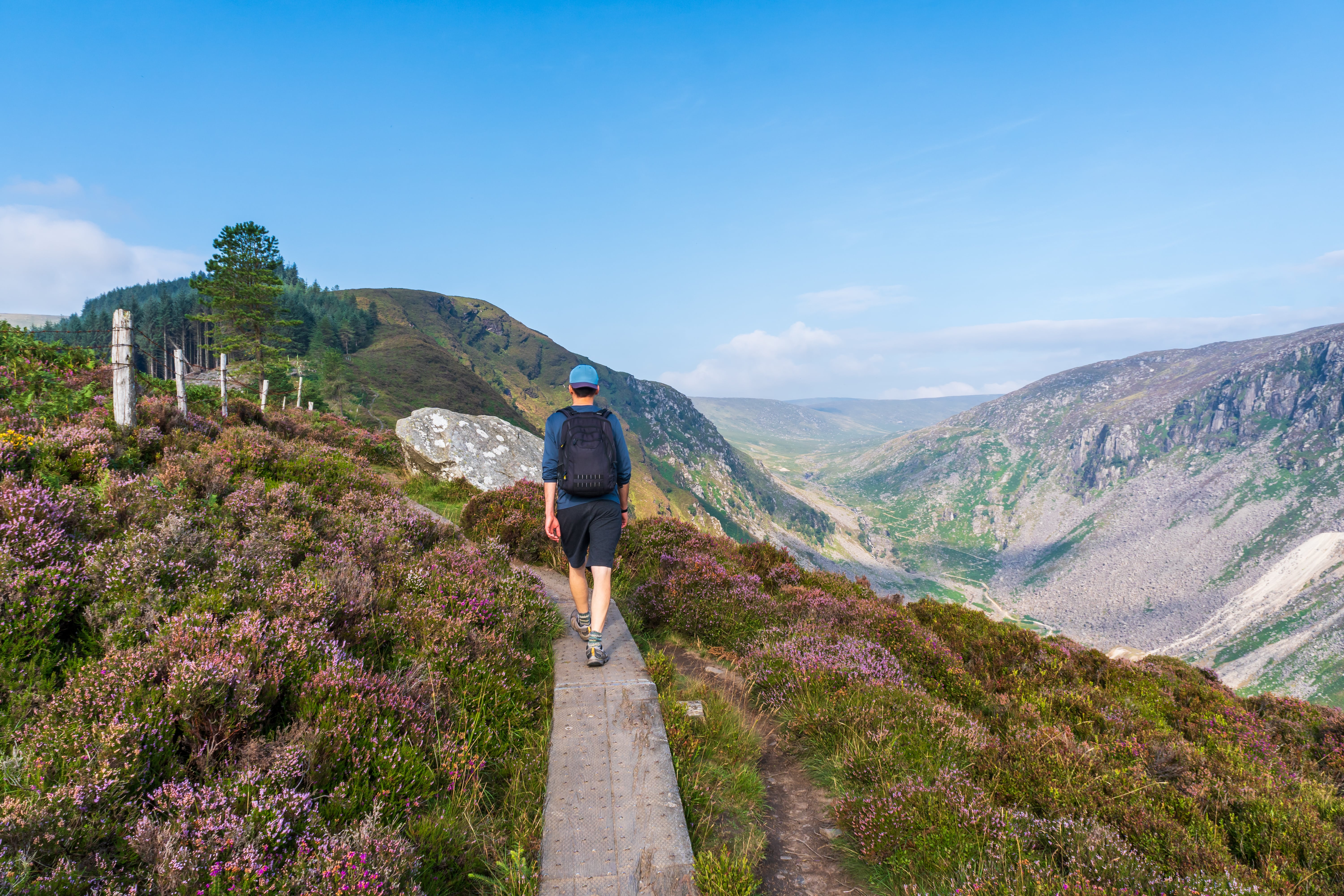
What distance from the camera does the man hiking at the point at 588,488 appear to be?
5.77 meters

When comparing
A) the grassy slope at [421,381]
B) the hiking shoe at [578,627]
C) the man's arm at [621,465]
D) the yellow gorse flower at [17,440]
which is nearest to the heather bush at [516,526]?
the hiking shoe at [578,627]

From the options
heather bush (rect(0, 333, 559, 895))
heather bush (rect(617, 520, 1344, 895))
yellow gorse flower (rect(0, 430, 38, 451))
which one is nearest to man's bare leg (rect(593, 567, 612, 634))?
heather bush (rect(0, 333, 559, 895))

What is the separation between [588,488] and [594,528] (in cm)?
50

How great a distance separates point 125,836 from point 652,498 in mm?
143599

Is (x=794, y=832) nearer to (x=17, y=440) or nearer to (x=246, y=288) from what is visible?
(x=17, y=440)

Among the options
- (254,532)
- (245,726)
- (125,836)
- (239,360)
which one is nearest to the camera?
(125,836)

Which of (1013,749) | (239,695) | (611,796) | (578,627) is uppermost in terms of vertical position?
(239,695)

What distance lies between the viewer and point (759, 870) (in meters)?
4.11

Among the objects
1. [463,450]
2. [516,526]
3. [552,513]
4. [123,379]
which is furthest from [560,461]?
[463,450]

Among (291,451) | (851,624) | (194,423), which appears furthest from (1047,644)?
(194,423)

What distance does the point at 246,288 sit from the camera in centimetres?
4281

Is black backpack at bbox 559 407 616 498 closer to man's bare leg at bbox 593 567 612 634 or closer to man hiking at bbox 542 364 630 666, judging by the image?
man hiking at bbox 542 364 630 666

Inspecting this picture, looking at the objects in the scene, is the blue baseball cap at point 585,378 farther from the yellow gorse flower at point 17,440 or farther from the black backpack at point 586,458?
the yellow gorse flower at point 17,440

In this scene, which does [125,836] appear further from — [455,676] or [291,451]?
[291,451]
